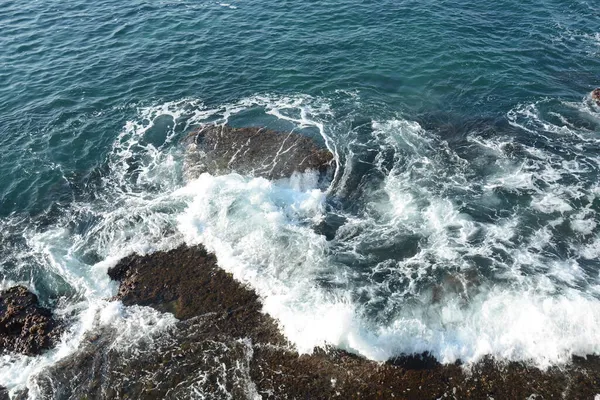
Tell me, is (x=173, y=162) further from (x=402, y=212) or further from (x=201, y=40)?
(x=201, y=40)

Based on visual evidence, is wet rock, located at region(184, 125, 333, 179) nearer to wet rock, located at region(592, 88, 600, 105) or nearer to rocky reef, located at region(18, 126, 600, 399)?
rocky reef, located at region(18, 126, 600, 399)

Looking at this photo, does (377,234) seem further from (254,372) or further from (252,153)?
(252,153)

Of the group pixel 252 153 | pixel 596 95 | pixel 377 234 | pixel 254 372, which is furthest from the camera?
pixel 596 95

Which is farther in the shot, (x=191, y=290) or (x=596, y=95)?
(x=596, y=95)

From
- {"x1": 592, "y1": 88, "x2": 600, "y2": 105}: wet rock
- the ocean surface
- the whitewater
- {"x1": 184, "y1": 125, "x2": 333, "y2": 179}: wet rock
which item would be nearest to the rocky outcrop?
the whitewater

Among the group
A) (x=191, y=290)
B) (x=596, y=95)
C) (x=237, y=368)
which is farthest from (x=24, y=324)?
(x=596, y=95)

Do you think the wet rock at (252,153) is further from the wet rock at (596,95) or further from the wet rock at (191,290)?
the wet rock at (596,95)
